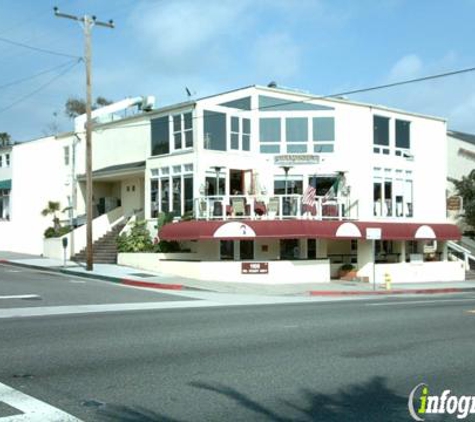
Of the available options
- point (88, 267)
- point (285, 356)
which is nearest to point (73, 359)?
point (285, 356)

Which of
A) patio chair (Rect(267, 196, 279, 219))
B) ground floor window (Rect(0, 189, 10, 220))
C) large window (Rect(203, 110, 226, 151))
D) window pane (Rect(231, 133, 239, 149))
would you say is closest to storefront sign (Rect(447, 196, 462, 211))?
patio chair (Rect(267, 196, 279, 219))

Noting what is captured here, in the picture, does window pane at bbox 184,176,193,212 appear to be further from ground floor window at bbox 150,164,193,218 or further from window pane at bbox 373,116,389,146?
window pane at bbox 373,116,389,146

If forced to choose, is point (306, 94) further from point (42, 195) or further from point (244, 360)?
point (244, 360)

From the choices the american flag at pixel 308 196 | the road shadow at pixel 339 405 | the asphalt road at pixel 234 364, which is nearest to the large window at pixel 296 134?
the american flag at pixel 308 196

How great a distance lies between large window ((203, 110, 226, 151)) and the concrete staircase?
6886mm

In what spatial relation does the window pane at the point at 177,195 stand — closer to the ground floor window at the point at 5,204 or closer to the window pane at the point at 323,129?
the window pane at the point at 323,129

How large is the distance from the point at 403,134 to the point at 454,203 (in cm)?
605

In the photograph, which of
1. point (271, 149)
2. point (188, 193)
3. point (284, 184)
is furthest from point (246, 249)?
point (271, 149)

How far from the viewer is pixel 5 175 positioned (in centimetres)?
4031

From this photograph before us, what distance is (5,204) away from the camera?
40281 millimetres

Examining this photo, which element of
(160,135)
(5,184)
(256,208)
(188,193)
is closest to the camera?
(256,208)

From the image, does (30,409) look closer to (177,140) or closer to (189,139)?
(189,139)

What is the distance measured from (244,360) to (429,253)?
1094 inches

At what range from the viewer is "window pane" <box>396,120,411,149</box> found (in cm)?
3400
